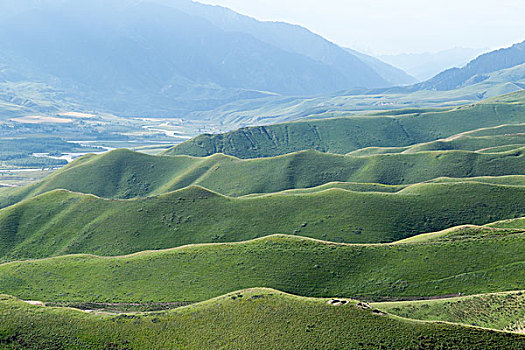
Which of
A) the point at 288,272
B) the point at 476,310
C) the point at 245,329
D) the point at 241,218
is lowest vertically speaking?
the point at 241,218

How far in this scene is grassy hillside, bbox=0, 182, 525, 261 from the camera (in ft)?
465

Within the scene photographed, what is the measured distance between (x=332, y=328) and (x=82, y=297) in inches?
2399

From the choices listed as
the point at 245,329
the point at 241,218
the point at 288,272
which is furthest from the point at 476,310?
the point at 241,218

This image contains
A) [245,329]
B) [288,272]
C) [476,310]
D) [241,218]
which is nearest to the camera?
[245,329]

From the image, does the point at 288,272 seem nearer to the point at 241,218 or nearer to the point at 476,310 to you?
the point at 476,310

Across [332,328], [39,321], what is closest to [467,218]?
[332,328]

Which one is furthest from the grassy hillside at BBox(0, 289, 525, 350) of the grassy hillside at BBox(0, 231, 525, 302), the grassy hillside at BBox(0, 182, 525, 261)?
the grassy hillside at BBox(0, 182, 525, 261)

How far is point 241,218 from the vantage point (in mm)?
150875

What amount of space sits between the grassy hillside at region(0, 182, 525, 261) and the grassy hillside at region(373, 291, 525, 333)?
50770 millimetres

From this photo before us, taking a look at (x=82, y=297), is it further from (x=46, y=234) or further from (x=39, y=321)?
(x=46, y=234)

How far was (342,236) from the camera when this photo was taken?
137m

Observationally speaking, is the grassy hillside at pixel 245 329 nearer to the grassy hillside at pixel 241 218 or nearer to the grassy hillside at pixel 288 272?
the grassy hillside at pixel 288 272

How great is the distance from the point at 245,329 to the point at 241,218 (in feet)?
268

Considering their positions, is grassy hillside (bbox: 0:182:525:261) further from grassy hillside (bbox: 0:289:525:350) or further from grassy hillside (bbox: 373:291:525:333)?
grassy hillside (bbox: 0:289:525:350)
